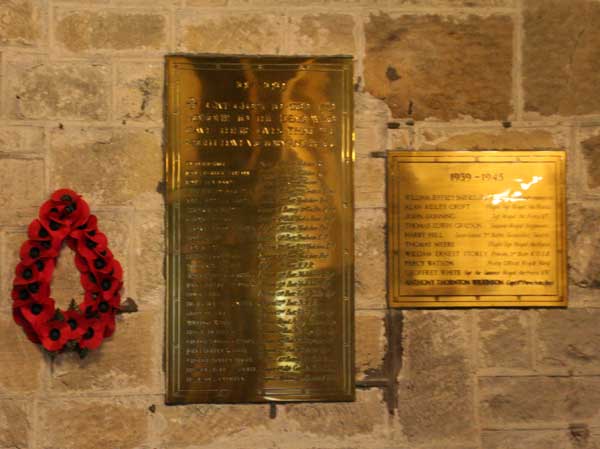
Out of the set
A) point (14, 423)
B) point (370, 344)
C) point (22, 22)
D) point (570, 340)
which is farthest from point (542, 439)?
point (22, 22)

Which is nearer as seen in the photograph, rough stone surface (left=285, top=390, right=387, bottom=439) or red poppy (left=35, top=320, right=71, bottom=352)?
red poppy (left=35, top=320, right=71, bottom=352)

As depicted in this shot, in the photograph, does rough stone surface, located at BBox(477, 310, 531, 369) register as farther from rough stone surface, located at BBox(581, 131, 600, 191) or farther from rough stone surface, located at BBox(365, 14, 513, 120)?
rough stone surface, located at BBox(365, 14, 513, 120)

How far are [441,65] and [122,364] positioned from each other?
1.47 m

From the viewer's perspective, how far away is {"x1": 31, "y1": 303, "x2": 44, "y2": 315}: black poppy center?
2.05 m

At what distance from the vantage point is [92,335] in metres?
2.06

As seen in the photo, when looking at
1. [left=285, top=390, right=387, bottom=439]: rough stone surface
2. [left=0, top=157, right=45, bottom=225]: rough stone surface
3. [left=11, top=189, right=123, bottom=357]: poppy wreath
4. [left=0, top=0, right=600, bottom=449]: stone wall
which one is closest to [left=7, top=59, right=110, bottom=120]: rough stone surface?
[left=0, top=0, right=600, bottom=449]: stone wall

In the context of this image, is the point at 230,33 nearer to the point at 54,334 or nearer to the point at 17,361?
the point at 54,334

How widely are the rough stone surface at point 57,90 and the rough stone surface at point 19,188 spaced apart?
0.16 meters

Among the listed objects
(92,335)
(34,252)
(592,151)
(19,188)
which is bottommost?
(92,335)

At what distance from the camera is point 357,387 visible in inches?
84.6

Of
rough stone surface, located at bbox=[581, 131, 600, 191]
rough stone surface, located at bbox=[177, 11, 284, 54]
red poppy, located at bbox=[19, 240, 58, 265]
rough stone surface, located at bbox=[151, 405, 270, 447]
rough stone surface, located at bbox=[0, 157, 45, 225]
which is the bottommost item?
rough stone surface, located at bbox=[151, 405, 270, 447]

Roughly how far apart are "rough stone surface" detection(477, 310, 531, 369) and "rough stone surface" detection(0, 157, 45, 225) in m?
1.54

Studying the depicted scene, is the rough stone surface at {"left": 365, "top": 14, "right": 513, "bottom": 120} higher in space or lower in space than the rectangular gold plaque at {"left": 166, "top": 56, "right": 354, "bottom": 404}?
higher

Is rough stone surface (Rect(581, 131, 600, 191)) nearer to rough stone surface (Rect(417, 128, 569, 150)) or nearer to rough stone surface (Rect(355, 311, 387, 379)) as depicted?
rough stone surface (Rect(417, 128, 569, 150))
